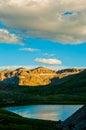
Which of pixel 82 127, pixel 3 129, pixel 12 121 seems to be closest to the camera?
pixel 82 127

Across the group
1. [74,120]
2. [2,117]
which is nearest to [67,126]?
[74,120]

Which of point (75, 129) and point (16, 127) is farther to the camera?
point (16, 127)

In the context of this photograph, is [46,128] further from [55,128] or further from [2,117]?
[2,117]

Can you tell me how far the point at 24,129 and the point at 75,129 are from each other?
1332cm

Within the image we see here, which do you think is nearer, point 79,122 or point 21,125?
point 79,122

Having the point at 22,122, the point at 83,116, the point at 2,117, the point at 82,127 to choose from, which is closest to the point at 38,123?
the point at 22,122

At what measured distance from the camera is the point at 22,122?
3836 inches

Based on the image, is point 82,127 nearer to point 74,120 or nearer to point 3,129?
point 74,120

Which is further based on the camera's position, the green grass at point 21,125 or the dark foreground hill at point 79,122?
the green grass at point 21,125

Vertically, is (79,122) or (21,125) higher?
(79,122)

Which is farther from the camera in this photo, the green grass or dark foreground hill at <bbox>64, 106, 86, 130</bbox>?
the green grass

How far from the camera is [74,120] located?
3413 inches

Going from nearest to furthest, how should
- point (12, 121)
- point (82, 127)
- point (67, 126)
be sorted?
1. point (82, 127)
2. point (67, 126)
3. point (12, 121)

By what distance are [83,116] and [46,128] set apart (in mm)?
10693
